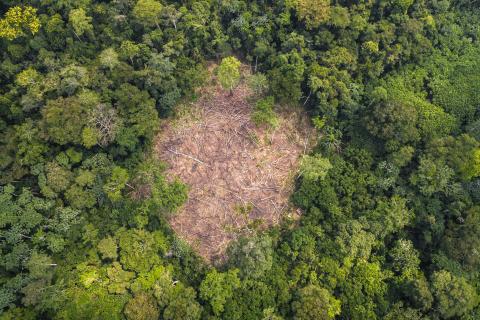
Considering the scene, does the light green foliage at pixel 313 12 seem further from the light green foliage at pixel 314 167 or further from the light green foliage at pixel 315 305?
the light green foliage at pixel 315 305

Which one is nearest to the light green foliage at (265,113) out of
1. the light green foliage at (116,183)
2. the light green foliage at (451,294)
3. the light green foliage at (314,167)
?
the light green foliage at (314,167)

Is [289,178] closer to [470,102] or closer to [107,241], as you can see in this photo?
[107,241]

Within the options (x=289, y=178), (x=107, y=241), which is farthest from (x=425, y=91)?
(x=107, y=241)

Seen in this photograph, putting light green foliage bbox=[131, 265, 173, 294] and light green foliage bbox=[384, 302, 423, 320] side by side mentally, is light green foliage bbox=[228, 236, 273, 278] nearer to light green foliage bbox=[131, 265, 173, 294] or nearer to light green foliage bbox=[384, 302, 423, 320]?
light green foliage bbox=[131, 265, 173, 294]

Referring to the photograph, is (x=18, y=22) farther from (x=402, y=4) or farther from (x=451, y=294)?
(x=451, y=294)

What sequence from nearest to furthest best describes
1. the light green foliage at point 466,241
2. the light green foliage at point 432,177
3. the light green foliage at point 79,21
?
the light green foliage at point 466,241, the light green foliage at point 432,177, the light green foliage at point 79,21

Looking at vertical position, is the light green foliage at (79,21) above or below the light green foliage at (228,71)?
above
